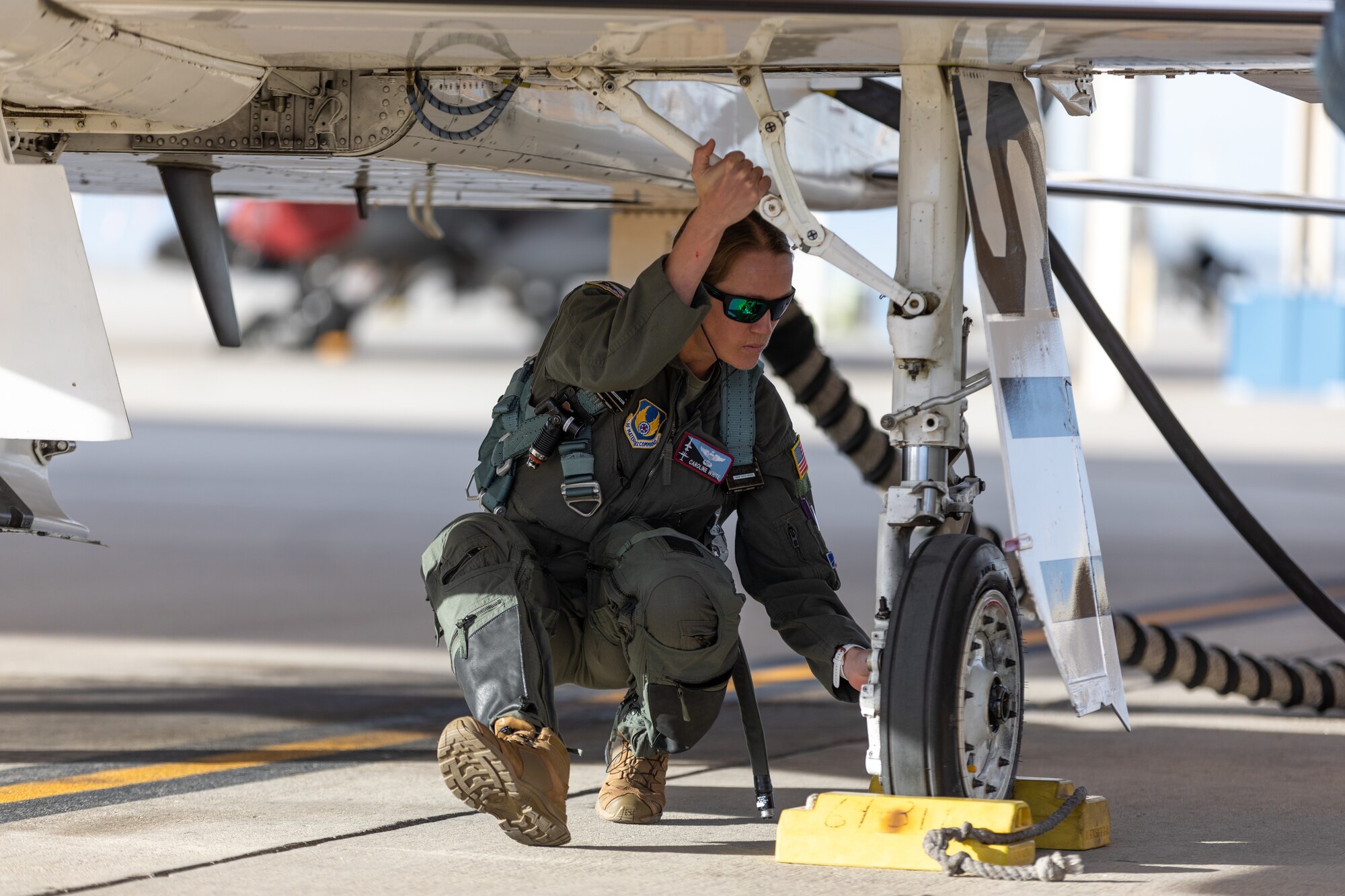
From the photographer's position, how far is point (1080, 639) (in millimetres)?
3090

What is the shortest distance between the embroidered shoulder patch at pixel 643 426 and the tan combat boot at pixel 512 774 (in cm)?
63

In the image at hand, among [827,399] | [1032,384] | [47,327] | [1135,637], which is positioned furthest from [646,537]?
[827,399]

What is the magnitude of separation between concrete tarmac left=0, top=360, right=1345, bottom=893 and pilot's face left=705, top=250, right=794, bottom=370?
3.18ft

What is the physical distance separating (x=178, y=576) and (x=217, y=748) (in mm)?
3305

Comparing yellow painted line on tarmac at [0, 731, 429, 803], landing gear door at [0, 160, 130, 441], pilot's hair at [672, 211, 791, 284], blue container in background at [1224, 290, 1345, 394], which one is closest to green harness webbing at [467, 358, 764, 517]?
pilot's hair at [672, 211, 791, 284]

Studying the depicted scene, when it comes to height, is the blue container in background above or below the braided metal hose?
above

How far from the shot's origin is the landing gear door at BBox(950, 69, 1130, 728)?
3053mm

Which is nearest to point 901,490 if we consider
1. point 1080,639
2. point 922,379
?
point 922,379

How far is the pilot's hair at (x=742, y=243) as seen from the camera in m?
3.30

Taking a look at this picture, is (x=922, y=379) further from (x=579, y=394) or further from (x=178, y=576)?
(x=178, y=576)

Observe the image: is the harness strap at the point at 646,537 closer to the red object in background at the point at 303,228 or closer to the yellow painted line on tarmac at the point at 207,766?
the yellow painted line on tarmac at the point at 207,766

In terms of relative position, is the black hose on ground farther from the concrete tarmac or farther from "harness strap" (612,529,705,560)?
"harness strap" (612,529,705,560)

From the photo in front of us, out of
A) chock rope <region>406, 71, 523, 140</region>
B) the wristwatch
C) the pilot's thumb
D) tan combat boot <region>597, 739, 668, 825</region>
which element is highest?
chock rope <region>406, 71, 523, 140</region>

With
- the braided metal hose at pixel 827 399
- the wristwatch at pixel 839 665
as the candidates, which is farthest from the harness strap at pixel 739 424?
the braided metal hose at pixel 827 399
